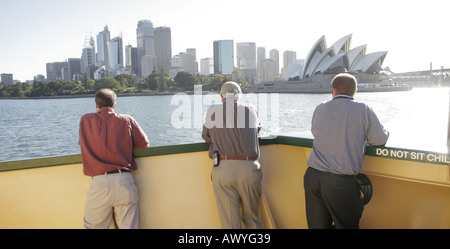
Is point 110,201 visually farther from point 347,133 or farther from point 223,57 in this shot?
point 223,57

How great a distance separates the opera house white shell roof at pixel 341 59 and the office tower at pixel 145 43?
40.3 metres

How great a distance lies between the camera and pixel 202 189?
274cm

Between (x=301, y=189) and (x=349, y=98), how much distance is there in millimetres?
1018

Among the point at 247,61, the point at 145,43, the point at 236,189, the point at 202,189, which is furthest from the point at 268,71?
the point at 236,189

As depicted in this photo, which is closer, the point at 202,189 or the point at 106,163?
the point at 106,163

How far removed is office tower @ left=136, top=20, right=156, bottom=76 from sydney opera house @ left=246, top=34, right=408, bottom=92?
123 ft

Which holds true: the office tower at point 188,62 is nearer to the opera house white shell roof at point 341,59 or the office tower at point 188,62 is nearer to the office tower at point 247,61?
the office tower at point 247,61

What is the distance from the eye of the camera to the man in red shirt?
2.19m

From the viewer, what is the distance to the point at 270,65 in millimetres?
82938

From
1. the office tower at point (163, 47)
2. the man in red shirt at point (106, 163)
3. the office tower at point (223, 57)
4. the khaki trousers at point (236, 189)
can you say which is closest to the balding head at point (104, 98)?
the man in red shirt at point (106, 163)

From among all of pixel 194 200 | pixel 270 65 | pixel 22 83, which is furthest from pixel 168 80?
pixel 194 200

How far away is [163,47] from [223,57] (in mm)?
20845

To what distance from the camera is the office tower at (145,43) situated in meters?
86.3
